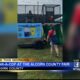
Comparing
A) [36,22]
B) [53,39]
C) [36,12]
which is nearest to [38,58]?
[53,39]

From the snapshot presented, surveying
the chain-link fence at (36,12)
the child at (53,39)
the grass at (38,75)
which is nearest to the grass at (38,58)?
the grass at (38,75)

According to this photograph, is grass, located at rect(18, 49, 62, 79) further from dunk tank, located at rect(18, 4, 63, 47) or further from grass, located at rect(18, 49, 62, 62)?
dunk tank, located at rect(18, 4, 63, 47)

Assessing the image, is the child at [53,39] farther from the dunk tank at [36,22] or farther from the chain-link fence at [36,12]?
the chain-link fence at [36,12]

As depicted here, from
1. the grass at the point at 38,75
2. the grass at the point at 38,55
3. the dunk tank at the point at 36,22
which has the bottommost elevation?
the grass at the point at 38,75

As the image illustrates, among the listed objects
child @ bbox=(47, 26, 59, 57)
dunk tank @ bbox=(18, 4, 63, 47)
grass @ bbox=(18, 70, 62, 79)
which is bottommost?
grass @ bbox=(18, 70, 62, 79)

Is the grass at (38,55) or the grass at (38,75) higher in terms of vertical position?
the grass at (38,55)

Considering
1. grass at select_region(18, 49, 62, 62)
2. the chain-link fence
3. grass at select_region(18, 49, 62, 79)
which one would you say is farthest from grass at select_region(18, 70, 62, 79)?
the chain-link fence

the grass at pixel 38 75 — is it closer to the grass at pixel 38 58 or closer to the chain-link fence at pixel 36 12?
the grass at pixel 38 58

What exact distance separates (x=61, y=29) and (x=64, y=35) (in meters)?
0.12

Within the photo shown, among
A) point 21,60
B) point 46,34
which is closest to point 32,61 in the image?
point 21,60

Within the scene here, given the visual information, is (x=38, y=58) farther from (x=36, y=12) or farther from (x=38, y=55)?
(x=36, y=12)

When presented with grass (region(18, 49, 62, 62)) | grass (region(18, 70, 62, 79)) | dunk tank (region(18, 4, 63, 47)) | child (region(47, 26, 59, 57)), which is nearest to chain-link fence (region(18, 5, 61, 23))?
dunk tank (region(18, 4, 63, 47))

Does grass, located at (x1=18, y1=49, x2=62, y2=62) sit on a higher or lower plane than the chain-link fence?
lower

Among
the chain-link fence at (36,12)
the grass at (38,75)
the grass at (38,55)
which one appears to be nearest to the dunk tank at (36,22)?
the chain-link fence at (36,12)
